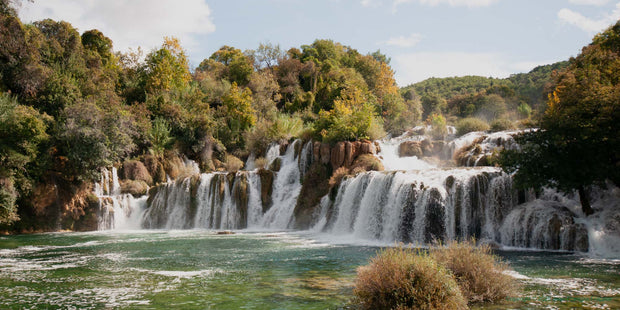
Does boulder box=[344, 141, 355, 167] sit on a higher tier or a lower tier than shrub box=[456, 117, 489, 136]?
lower

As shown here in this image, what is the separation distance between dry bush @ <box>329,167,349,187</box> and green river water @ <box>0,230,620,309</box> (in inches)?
249

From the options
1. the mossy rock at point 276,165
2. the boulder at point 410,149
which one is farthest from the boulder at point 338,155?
the boulder at point 410,149

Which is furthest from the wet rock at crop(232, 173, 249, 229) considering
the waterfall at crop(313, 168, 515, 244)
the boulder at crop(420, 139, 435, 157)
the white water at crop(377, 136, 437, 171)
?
the boulder at crop(420, 139, 435, 157)

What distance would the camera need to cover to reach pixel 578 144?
1364cm

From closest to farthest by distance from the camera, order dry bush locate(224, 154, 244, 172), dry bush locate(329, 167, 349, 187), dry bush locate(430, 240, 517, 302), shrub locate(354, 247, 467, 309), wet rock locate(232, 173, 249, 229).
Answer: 1. shrub locate(354, 247, 467, 309)
2. dry bush locate(430, 240, 517, 302)
3. dry bush locate(329, 167, 349, 187)
4. wet rock locate(232, 173, 249, 229)
5. dry bush locate(224, 154, 244, 172)

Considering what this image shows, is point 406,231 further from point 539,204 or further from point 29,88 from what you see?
point 29,88

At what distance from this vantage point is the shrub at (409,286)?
249 inches

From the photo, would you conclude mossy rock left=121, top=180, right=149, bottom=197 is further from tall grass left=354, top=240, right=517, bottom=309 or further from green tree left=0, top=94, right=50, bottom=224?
tall grass left=354, top=240, right=517, bottom=309

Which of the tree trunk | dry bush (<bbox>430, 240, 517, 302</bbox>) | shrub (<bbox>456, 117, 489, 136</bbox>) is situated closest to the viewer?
dry bush (<bbox>430, 240, 517, 302</bbox>)

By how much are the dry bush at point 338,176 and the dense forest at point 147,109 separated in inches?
101

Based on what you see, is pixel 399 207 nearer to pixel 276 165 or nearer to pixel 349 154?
pixel 349 154

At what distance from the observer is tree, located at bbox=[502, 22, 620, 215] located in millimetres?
13094

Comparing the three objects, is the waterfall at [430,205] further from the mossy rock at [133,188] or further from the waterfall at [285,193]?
the mossy rock at [133,188]

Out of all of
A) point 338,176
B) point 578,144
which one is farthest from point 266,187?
point 578,144
